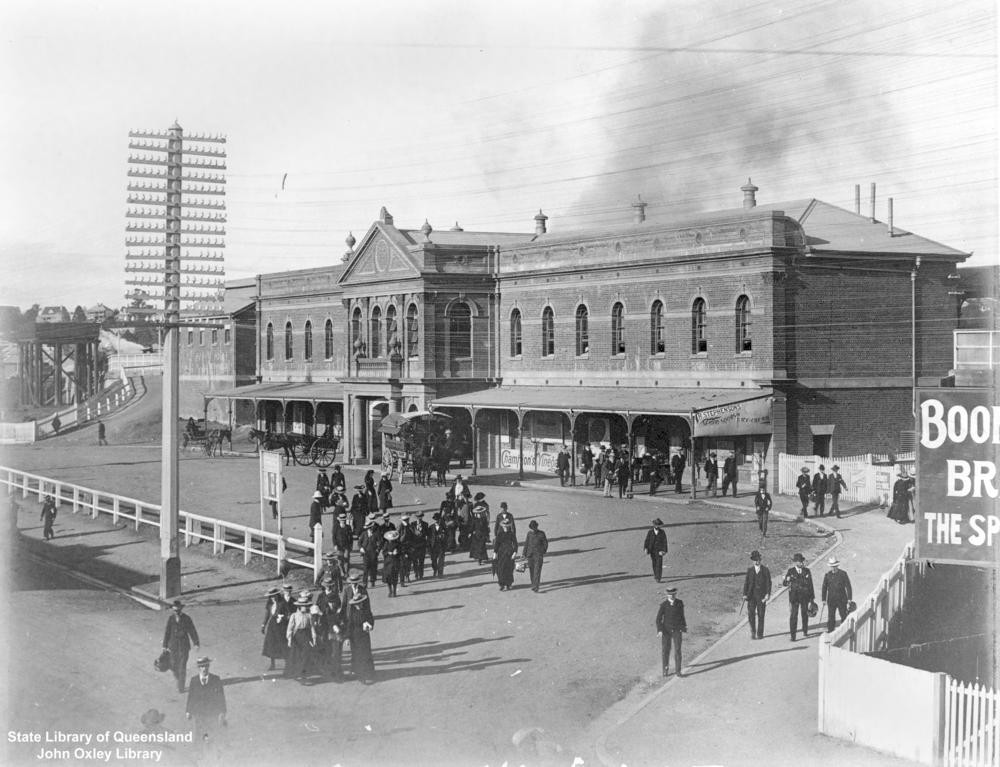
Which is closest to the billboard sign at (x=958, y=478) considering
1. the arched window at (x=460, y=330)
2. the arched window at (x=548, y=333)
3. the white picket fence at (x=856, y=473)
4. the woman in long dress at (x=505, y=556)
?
the woman in long dress at (x=505, y=556)

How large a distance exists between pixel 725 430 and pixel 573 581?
11.3 metres

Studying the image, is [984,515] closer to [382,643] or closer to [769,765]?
[769,765]

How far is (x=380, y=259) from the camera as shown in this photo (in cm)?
3972

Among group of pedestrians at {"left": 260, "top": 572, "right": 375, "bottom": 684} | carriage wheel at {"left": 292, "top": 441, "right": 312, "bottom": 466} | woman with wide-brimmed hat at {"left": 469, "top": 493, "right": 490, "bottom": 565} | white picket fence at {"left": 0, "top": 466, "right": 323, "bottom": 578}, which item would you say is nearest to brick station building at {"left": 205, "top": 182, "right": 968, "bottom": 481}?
carriage wheel at {"left": 292, "top": 441, "right": 312, "bottom": 466}

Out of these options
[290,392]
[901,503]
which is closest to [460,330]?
[290,392]

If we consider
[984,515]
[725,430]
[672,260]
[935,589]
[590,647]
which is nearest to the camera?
[984,515]

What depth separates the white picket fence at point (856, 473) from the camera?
26.0 meters

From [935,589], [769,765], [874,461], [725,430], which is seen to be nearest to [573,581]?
[935,589]

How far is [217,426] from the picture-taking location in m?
51.8

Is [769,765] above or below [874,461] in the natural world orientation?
below

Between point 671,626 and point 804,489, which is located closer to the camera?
point 671,626

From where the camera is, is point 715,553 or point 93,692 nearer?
point 93,692

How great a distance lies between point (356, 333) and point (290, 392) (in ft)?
17.9

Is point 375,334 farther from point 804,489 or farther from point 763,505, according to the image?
point 763,505
